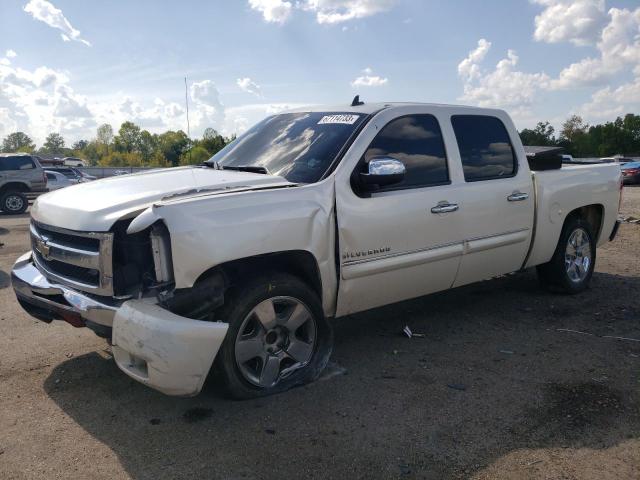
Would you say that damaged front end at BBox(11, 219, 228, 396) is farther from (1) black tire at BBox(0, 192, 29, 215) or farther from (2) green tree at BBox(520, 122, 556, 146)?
(2) green tree at BBox(520, 122, 556, 146)

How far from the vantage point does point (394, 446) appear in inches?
126

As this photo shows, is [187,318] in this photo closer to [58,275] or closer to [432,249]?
[58,275]

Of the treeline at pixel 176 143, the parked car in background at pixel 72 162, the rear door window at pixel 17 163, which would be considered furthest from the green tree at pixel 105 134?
the rear door window at pixel 17 163

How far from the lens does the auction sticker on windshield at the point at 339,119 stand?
177 inches

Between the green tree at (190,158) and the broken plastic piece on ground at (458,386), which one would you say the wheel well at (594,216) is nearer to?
the broken plastic piece on ground at (458,386)

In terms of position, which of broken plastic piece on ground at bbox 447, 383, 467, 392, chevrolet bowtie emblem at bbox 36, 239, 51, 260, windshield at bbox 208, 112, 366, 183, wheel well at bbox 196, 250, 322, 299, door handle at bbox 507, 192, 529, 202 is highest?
windshield at bbox 208, 112, 366, 183

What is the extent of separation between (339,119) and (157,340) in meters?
2.29

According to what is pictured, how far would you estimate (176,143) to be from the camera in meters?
128

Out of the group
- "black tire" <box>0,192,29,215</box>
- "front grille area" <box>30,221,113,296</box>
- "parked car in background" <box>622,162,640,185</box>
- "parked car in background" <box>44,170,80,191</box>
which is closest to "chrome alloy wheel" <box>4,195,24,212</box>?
"black tire" <box>0,192,29,215</box>

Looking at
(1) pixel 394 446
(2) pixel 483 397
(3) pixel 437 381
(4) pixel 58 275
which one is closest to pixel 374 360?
(3) pixel 437 381

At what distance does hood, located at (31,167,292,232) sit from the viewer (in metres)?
3.46

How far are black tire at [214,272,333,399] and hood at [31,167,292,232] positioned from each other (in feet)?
2.08

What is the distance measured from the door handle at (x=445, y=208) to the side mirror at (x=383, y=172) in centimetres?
58

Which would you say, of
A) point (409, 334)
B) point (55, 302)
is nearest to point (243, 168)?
point (55, 302)
